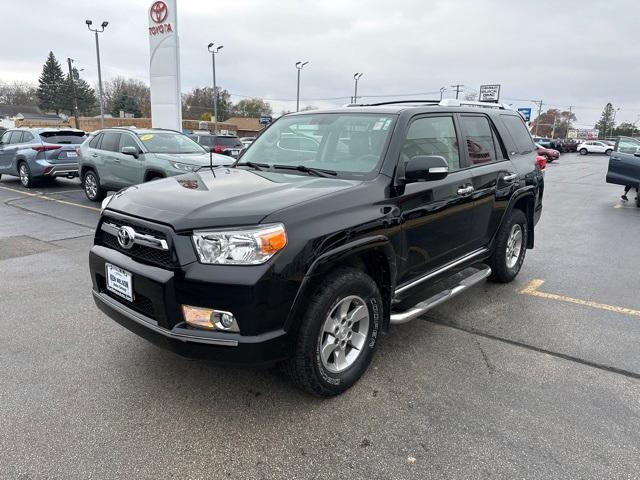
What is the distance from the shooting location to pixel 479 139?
14.8 ft

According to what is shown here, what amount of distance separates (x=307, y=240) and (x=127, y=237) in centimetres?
112

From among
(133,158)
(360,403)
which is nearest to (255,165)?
(360,403)

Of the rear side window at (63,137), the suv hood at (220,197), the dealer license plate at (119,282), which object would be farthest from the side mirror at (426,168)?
the rear side window at (63,137)

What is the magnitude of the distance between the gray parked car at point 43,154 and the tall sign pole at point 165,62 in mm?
4897

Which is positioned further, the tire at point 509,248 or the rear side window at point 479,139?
the tire at point 509,248

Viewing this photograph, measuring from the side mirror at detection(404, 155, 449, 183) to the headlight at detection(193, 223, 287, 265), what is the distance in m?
1.13

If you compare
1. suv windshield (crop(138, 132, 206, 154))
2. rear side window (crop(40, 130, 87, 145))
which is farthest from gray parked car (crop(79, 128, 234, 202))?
rear side window (crop(40, 130, 87, 145))

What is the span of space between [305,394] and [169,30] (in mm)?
18008

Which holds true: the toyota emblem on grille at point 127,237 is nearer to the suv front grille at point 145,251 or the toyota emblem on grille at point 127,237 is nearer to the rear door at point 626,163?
the suv front grille at point 145,251

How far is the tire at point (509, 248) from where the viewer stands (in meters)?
4.94

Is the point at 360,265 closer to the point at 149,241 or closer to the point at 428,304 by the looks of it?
the point at 428,304

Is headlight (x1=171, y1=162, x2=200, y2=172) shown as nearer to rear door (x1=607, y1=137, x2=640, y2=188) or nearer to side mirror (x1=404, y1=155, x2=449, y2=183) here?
side mirror (x1=404, y1=155, x2=449, y2=183)

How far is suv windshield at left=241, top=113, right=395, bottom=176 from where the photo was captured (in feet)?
11.4

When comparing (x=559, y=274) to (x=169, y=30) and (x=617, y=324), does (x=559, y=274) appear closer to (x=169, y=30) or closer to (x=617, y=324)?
(x=617, y=324)
